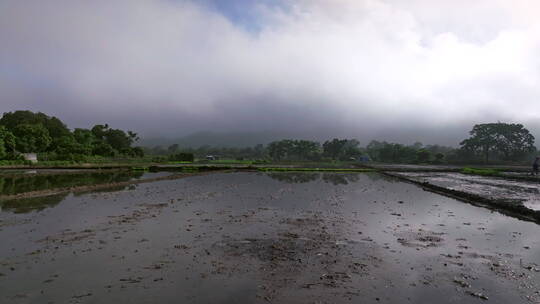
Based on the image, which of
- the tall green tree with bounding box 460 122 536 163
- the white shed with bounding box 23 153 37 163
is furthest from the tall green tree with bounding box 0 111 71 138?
the tall green tree with bounding box 460 122 536 163

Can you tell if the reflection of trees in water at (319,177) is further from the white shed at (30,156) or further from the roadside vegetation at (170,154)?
the white shed at (30,156)

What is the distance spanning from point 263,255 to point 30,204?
55.8 ft

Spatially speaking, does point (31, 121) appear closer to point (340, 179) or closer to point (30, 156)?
point (30, 156)

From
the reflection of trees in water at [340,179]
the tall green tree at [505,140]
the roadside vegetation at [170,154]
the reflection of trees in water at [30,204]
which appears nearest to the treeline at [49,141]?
the roadside vegetation at [170,154]

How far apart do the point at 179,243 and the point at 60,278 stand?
4.29m

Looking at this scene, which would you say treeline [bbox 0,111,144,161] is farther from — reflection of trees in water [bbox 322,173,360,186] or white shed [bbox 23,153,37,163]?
reflection of trees in water [bbox 322,173,360,186]

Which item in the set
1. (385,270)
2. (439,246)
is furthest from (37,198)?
(439,246)

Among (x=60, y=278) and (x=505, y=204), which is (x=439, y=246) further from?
(x=60, y=278)

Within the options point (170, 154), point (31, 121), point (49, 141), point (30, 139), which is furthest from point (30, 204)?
point (170, 154)

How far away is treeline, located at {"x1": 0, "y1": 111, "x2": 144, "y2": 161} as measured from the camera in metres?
Answer: 55.6

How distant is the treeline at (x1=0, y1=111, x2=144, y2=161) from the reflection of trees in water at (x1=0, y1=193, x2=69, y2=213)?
3680 centimetres

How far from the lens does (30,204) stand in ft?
66.6

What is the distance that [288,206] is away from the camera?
840 inches

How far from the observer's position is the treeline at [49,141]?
55.6 m
